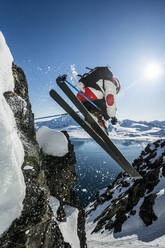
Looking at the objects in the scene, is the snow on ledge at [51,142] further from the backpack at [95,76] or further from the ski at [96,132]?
the backpack at [95,76]

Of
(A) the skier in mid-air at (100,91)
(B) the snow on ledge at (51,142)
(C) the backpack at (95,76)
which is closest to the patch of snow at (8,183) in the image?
(B) the snow on ledge at (51,142)

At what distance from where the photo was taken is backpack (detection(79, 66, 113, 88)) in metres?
5.09

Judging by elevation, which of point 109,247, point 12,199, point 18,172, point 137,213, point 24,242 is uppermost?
point 18,172

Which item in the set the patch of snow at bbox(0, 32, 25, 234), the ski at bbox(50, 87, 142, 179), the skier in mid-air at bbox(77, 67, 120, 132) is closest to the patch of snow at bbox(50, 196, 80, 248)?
the ski at bbox(50, 87, 142, 179)

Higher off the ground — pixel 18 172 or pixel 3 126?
pixel 3 126

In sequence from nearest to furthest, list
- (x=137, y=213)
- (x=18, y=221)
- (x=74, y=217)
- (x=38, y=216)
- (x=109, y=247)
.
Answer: (x=18, y=221) < (x=38, y=216) < (x=74, y=217) < (x=109, y=247) < (x=137, y=213)

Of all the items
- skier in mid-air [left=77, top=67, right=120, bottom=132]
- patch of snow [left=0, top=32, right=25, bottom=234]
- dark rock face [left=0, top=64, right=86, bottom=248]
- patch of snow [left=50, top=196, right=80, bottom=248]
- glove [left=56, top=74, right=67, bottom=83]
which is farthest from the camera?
patch of snow [left=50, top=196, right=80, bottom=248]

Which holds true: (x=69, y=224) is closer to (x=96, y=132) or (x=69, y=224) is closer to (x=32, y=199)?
(x=32, y=199)

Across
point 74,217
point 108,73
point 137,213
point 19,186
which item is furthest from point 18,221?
point 137,213

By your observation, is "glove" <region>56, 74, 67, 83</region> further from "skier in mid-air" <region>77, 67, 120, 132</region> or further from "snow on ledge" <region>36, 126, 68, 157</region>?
"snow on ledge" <region>36, 126, 68, 157</region>

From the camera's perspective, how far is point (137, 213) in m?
17.9

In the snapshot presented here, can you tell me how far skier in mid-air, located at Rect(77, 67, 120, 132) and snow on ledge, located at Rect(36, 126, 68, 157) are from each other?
1.86 metres

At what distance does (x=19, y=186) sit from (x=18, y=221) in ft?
2.15

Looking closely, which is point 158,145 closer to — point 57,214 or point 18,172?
point 57,214
